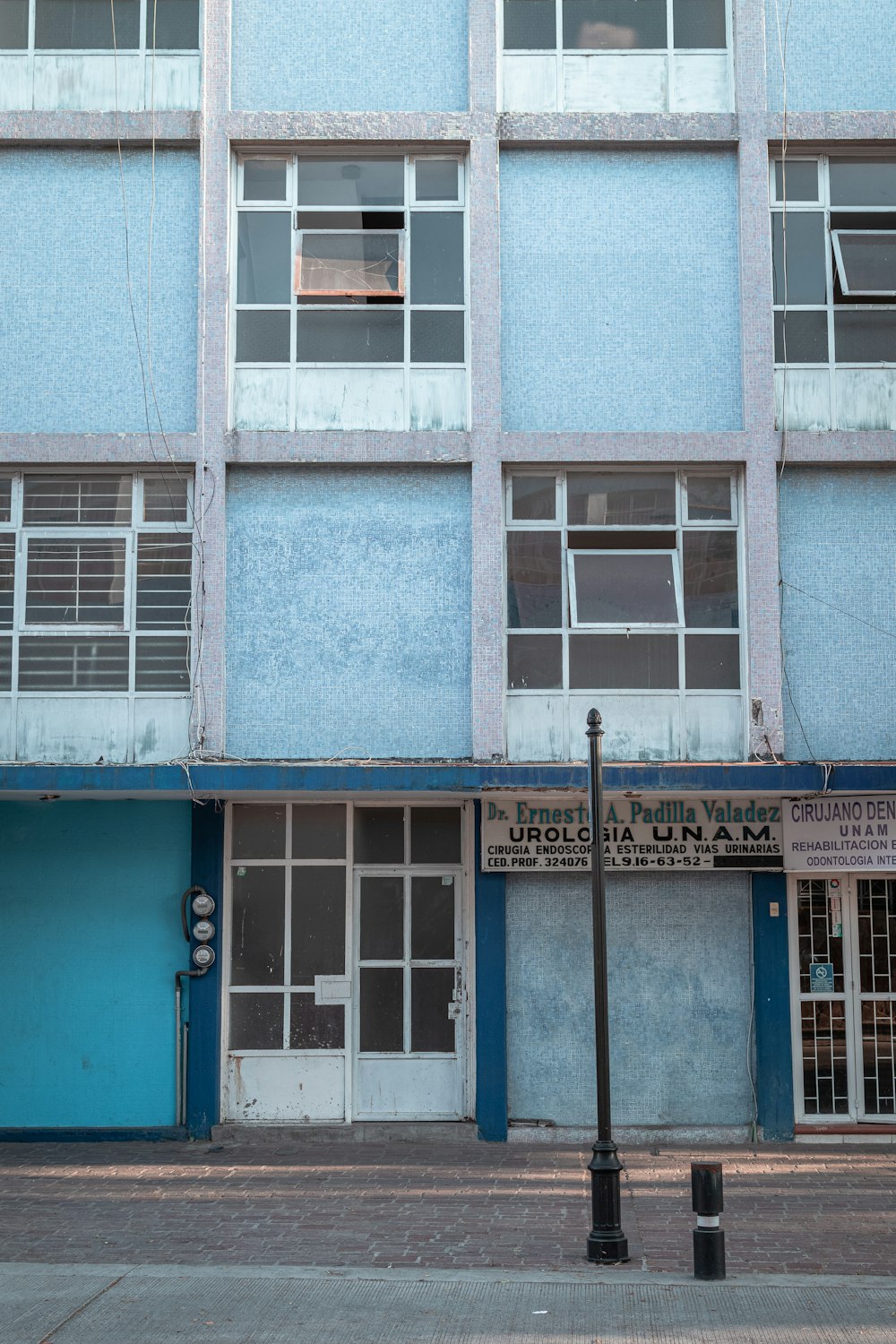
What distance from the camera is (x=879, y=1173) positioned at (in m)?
11.8

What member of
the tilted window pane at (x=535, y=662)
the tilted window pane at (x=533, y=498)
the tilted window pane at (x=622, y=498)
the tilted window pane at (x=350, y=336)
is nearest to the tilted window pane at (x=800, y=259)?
the tilted window pane at (x=622, y=498)

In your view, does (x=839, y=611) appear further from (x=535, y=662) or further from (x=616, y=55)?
(x=616, y=55)

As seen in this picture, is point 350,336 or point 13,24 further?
point 13,24

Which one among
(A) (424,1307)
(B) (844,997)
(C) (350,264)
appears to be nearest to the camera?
(A) (424,1307)

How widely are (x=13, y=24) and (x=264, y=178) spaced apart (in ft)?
10.0

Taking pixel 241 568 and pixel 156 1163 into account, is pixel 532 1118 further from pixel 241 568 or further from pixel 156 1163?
pixel 241 568

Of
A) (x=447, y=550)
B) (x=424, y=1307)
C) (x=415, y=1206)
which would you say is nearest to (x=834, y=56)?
(x=447, y=550)

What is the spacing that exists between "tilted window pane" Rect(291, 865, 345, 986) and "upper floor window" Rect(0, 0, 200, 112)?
7.86 metres

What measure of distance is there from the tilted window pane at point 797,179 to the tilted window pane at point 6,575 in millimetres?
8406

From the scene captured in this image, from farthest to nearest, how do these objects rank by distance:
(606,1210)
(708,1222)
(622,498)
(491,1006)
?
(622,498) → (491,1006) → (606,1210) → (708,1222)

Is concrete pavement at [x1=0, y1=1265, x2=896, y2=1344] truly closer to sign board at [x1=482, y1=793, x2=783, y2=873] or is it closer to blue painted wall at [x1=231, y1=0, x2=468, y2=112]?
sign board at [x1=482, y1=793, x2=783, y2=873]

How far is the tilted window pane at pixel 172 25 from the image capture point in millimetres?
14109

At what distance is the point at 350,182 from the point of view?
14117 millimetres

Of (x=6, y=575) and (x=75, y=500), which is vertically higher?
(x=75, y=500)
